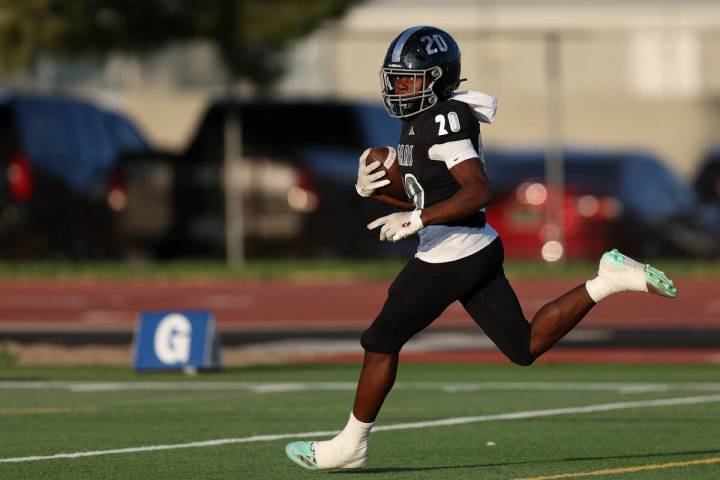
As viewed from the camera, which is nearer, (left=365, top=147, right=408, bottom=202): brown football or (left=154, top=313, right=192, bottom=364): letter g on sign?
(left=365, top=147, right=408, bottom=202): brown football

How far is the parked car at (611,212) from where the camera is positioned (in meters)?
26.5

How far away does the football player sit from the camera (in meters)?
8.96

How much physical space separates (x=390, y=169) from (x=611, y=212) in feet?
57.5

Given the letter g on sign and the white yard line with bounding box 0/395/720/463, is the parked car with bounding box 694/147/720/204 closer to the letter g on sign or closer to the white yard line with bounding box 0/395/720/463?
the letter g on sign

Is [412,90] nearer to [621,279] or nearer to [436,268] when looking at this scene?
[436,268]

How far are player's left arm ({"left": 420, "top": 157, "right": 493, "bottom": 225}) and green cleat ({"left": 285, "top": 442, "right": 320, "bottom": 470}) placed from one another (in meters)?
1.31

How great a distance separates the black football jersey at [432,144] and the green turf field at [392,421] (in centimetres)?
135

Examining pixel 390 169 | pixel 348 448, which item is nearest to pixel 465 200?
pixel 390 169

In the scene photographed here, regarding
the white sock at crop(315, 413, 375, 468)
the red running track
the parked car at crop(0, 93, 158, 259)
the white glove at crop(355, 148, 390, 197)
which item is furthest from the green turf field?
the parked car at crop(0, 93, 158, 259)

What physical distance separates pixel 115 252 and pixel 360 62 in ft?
23.6

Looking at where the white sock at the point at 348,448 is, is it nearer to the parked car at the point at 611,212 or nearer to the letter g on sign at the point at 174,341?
the letter g on sign at the point at 174,341

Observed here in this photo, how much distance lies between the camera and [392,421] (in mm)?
11594

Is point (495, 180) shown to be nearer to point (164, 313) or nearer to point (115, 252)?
point (115, 252)

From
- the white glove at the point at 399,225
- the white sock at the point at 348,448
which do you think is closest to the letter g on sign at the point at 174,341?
the white sock at the point at 348,448
